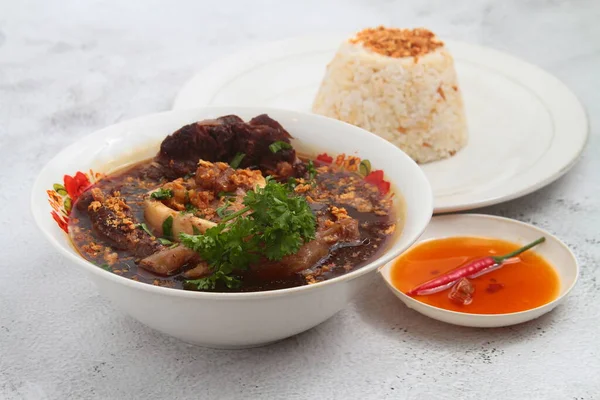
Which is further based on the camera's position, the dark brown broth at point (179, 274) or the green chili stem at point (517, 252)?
the green chili stem at point (517, 252)

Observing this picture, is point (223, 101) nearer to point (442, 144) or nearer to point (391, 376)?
point (442, 144)

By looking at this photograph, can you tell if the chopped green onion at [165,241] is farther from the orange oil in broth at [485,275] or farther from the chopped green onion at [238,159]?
the orange oil in broth at [485,275]

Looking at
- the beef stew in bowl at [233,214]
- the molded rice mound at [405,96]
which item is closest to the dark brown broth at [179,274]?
the beef stew in bowl at [233,214]

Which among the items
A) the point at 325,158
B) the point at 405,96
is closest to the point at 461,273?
the point at 325,158

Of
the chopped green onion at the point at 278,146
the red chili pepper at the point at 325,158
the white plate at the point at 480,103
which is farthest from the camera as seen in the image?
the white plate at the point at 480,103

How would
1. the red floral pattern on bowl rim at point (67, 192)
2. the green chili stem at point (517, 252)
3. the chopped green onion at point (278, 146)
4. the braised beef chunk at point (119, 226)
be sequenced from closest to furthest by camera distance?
the braised beef chunk at point (119, 226), the red floral pattern on bowl rim at point (67, 192), the green chili stem at point (517, 252), the chopped green onion at point (278, 146)

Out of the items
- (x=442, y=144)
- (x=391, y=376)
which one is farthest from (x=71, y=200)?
(x=442, y=144)

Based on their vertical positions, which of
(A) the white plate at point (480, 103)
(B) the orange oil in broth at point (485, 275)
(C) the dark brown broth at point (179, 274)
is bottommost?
(B) the orange oil in broth at point (485, 275)
